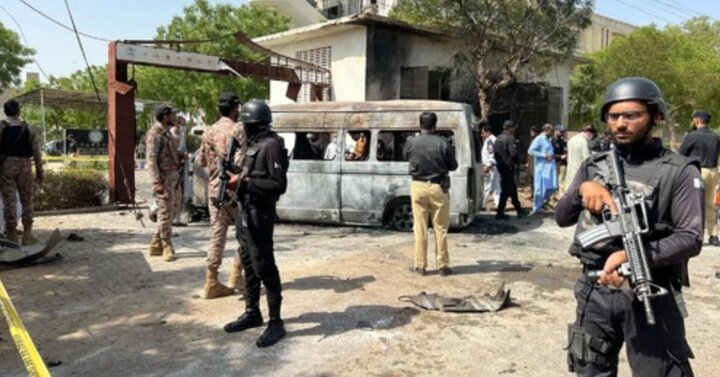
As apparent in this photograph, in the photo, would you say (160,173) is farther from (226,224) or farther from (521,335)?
(521,335)

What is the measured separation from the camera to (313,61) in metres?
15.8

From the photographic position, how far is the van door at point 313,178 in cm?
893

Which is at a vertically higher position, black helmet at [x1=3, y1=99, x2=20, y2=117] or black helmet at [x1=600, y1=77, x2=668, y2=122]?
black helmet at [x1=3, y1=99, x2=20, y2=117]

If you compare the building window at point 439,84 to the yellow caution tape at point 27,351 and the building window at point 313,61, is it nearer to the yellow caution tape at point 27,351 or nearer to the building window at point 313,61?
the building window at point 313,61

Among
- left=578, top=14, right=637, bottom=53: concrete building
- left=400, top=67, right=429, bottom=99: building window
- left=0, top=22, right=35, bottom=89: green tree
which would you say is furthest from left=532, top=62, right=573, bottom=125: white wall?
left=578, top=14, right=637, bottom=53: concrete building

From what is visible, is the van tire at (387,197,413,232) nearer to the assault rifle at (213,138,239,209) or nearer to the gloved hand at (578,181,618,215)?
the assault rifle at (213,138,239,209)

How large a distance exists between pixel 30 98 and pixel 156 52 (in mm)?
11349

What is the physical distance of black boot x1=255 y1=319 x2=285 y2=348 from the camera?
4105 mm

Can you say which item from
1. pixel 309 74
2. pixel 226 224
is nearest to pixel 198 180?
pixel 226 224

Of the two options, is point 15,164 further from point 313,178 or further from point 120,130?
point 313,178

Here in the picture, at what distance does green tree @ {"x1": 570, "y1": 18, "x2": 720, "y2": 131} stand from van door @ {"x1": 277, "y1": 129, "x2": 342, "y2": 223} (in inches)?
792

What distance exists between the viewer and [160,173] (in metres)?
6.67

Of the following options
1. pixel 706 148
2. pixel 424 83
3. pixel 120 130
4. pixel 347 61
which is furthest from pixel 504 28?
pixel 120 130

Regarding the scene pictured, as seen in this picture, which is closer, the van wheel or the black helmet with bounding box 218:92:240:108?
the black helmet with bounding box 218:92:240:108
